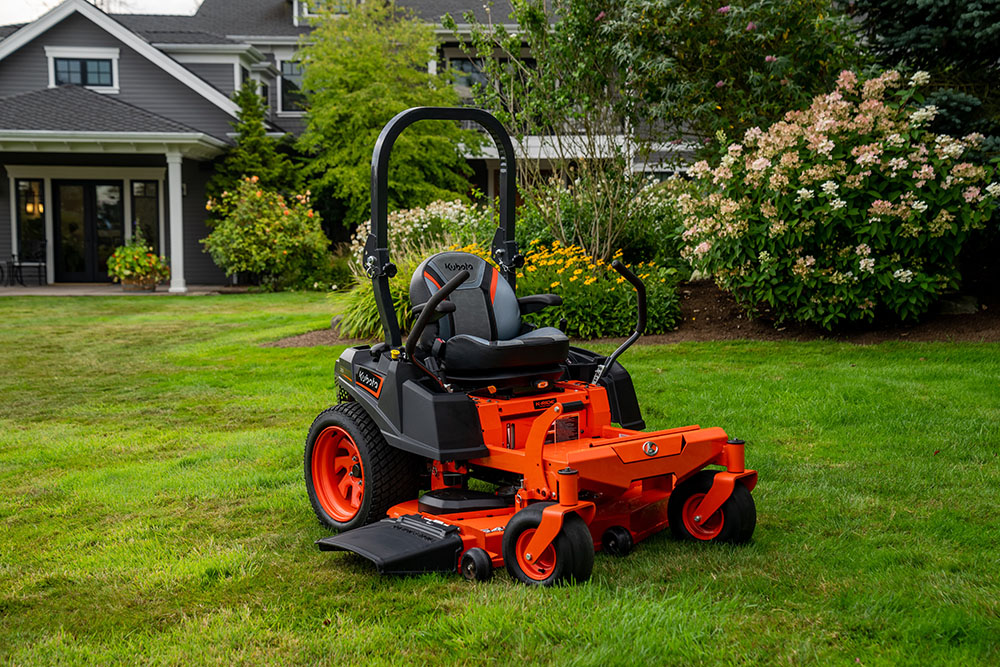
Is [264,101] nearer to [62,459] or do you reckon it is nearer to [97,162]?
[97,162]

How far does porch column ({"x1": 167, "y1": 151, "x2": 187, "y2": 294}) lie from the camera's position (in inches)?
742

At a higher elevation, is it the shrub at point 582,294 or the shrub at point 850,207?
the shrub at point 850,207

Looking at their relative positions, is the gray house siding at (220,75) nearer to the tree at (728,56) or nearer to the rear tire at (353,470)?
the tree at (728,56)

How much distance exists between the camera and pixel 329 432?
4.54 meters

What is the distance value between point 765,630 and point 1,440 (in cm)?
539

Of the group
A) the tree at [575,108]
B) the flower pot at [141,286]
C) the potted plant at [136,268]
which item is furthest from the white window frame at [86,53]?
the tree at [575,108]

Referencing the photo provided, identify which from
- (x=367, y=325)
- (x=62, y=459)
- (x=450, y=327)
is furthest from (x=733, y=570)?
(x=367, y=325)

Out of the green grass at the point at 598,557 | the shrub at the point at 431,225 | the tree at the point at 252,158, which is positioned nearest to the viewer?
the green grass at the point at 598,557

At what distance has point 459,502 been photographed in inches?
156

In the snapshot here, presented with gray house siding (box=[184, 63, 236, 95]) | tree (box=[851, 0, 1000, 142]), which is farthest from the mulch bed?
gray house siding (box=[184, 63, 236, 95])

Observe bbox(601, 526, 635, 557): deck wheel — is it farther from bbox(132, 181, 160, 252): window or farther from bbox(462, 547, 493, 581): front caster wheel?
bbox(132, 181, 160, 252): window

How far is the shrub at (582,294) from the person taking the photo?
377 inches

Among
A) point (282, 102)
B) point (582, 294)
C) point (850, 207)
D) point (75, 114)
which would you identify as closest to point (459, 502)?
point (850, 207)

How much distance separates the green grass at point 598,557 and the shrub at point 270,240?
10.3 metres
